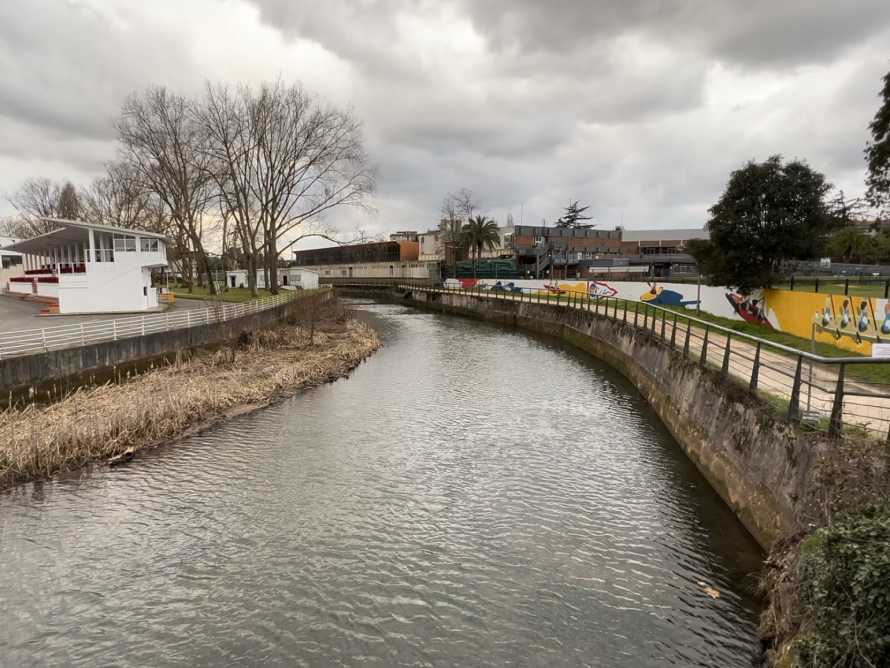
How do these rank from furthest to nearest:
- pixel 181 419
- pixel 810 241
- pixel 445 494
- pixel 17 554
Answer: pixel 810 241, pixel 181 419, pixel 445 494, pixel 17 554

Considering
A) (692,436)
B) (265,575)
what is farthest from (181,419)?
(692,436)

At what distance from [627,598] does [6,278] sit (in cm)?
6309

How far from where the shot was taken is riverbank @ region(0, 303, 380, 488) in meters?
11.0

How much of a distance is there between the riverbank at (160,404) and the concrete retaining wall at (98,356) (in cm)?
71

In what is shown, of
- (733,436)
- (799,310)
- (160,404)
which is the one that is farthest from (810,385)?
(160,404)

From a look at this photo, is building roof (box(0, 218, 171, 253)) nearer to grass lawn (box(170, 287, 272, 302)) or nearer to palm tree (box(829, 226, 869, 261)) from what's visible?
grass lawn (box(170, 287, 272, 302))

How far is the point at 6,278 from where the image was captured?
48844 mm

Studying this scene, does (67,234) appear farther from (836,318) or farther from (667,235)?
(667,235)

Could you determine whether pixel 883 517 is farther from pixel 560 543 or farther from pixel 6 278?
pixel 6 278

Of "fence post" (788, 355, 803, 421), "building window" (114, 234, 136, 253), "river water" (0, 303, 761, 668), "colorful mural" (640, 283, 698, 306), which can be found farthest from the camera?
"colorful mural" (640, 283, 698, 306)

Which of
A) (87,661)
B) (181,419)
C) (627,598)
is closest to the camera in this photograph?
(87,661)

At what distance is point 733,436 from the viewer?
387 inches

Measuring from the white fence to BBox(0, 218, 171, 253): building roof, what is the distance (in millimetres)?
6520

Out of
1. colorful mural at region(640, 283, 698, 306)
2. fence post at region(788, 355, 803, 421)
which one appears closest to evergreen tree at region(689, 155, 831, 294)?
colorful mural at region(640, 283, 698, 306)
